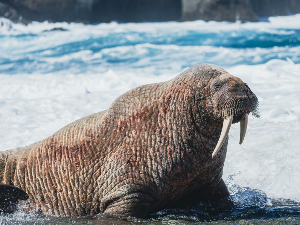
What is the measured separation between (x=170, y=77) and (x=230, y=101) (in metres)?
9.79

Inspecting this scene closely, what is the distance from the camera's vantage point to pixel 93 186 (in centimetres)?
370

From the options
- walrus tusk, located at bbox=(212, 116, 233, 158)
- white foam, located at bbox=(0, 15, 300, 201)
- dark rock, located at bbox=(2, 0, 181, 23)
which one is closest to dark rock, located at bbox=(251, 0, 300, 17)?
dark rock, located at bbox=(2, 0, 181, 23)

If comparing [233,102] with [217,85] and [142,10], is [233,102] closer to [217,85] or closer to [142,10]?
[217,85]

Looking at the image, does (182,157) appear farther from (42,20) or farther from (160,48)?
(42,20)

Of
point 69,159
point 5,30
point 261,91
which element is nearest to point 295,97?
point 261,91

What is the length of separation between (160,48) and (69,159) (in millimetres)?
18036

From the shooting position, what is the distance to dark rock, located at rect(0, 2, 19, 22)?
4038 cm

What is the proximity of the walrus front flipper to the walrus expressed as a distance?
109 millimetres

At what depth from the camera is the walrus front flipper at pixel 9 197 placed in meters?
3.69

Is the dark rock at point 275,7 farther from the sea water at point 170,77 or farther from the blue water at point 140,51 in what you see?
the sea water at point 170,77

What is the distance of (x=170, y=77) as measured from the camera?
1316 centimetres

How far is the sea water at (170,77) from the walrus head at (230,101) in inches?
38.8

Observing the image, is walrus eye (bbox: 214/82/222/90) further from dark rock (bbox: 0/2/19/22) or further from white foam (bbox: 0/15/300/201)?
dark rock (bbox: 0/2/19/22)

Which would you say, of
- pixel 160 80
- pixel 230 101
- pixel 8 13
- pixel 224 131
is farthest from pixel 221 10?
pixel 224 131
